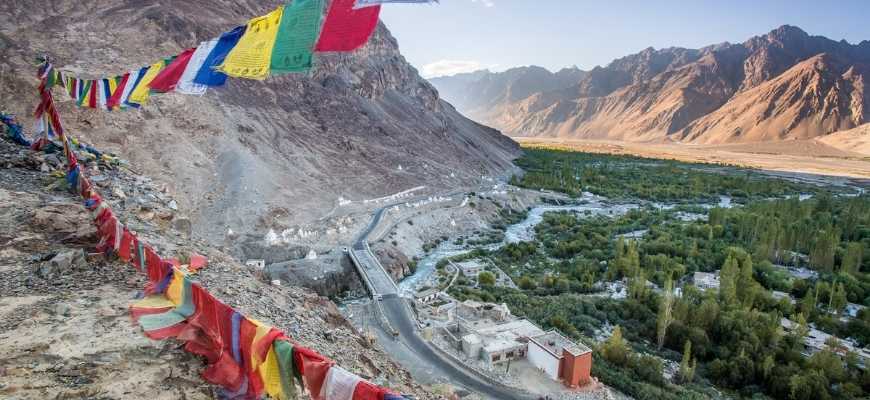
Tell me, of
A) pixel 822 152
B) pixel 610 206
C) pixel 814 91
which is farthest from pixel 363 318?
pixel 814 91

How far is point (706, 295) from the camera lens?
21047mm

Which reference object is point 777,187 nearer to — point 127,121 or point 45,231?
point 127,121

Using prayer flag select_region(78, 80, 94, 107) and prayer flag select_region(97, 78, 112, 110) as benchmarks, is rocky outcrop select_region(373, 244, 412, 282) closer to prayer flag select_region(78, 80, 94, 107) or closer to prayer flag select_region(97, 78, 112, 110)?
prayer flag select_region(78, 80, 94, 107)

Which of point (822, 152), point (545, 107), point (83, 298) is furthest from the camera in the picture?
point (545, 107)

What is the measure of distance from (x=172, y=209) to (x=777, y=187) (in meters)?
63.9

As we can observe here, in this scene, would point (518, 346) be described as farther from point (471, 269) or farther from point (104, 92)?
point (104, 92)

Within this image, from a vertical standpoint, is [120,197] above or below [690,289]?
above

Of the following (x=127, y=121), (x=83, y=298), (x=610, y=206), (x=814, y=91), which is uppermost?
(x=814, y=91)

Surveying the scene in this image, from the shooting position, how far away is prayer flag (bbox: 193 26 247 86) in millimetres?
6934

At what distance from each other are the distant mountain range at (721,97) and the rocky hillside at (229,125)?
318 ft

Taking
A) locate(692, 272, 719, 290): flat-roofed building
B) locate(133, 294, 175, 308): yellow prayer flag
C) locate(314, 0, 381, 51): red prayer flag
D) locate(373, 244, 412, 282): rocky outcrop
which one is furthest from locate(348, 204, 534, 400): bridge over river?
locate(692, 272, 719, 290): flat-roofed building

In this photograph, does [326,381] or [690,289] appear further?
[690,289]

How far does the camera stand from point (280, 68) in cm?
619

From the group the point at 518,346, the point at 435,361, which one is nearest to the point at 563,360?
the point at 518,346
